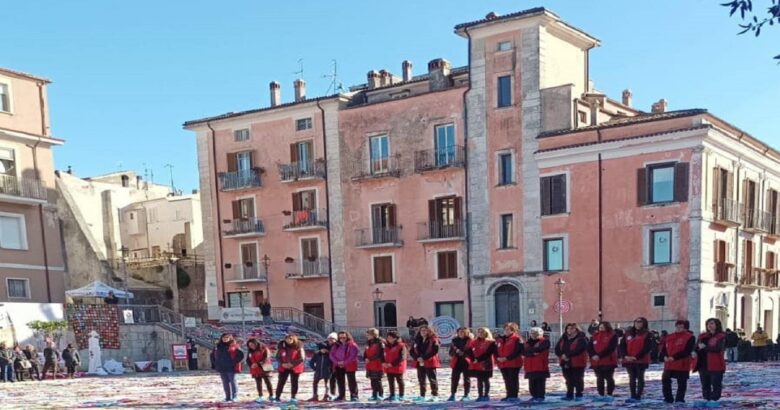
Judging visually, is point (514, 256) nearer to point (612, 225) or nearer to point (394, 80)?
point (612, 225)

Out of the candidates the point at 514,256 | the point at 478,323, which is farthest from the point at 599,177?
the point at 478,323

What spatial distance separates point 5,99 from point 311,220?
16.5 meters

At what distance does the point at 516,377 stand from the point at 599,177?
22672mm

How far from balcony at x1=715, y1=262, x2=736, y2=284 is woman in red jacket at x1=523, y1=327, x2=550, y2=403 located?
76.2 feet

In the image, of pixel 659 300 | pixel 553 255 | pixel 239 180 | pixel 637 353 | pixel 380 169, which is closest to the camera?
pixel 637 353

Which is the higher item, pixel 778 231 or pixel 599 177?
pixel 599 177

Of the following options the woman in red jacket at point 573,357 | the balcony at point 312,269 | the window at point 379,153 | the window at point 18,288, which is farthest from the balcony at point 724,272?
the window at point 18,288

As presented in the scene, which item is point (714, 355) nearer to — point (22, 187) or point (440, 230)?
point (440, 230)

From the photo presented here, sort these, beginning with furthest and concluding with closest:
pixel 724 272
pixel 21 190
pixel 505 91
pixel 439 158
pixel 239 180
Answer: pixel 239 180, pixel 439 158, pixel 505 91, pixel 21 190, pixel 724 272

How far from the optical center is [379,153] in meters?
45.9

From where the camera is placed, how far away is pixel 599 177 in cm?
3850

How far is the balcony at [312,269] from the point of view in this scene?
1866 inches

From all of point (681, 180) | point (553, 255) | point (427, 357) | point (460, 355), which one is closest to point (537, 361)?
point (460, 355)

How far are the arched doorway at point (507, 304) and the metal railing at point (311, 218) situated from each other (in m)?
10.9
